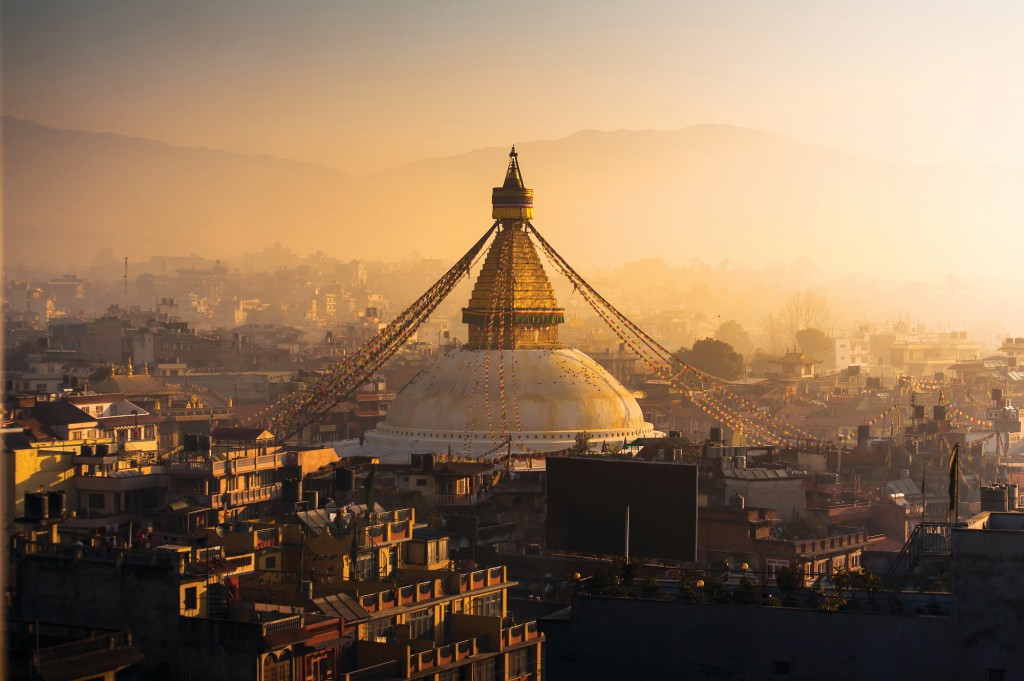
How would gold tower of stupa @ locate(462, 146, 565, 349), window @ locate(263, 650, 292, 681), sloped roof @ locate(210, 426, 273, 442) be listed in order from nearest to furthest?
window @ locate(263, 650, 292, 681)
sloped roof @ locate(210, 426, 273, 442)
gold tower of stupa @ locate(462, 146, 565, 349)

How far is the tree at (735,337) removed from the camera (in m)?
112

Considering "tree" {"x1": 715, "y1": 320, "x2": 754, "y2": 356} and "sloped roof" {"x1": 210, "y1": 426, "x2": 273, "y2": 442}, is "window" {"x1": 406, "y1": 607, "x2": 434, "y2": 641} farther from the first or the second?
"tree" {"x1": 715, "y1": 320, "x2": 754, "y2": 356}

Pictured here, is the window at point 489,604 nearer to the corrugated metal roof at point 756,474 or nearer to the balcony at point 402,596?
the balcony at point 402,596

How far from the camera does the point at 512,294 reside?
46.2 meters

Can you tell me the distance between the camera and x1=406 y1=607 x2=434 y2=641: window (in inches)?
946

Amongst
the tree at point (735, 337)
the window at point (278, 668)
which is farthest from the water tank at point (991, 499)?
the tree at point (735, 337)

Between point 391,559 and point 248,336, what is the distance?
7964 centimetres

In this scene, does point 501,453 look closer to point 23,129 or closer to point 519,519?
point 519,519

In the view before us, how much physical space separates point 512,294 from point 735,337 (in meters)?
68.1

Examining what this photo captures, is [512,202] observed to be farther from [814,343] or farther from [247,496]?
[814,343]

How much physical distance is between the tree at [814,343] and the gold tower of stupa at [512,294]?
6276 centimetres

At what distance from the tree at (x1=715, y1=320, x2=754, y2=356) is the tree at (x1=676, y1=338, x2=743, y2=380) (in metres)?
22.8

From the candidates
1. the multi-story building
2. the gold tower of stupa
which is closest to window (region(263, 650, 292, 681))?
the multi-story building

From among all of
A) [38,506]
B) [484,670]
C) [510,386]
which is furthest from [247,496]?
[484,670]
